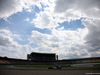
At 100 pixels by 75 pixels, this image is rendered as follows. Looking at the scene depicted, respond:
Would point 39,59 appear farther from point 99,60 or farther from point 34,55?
point 99,60

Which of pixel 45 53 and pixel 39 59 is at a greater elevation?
pixel 45 53

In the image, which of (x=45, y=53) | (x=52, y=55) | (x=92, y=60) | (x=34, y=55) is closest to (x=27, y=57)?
(x=34, y=55)

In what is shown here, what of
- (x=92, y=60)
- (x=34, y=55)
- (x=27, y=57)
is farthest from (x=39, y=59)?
(x=92, y=60)

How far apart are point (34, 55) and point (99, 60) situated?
188 ft

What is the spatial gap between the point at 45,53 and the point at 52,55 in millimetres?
8197

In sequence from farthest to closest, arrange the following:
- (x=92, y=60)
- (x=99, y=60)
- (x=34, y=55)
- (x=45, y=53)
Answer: (x=45, y=53)
(x=34, y=55)
(x=92, y=60)
(x=99, y=60)

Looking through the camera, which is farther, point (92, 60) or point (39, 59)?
point (39, 59)

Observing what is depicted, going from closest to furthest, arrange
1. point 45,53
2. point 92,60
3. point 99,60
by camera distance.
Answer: point 99,60 → point 92,60 → point 45,53

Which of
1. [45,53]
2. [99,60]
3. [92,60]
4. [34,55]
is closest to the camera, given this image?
[99,60]

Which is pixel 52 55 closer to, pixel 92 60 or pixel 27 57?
pixel 27 57

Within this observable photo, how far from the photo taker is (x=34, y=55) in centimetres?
8969

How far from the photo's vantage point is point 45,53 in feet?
319

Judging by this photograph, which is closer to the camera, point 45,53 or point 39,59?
point 39,59

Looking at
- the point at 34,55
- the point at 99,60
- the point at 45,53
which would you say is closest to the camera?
the point at 99,60
